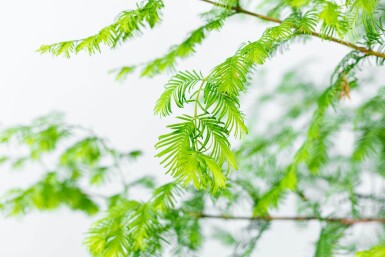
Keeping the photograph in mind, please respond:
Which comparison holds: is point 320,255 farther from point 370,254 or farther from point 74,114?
point 74,114

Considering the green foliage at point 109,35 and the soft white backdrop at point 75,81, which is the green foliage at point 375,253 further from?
the soft white backdrop at point 75,81

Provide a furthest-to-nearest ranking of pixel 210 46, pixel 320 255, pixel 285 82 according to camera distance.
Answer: pixel 210 46 < pixel 285 82 < pixel 320 255

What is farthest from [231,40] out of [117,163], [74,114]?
[117,163]

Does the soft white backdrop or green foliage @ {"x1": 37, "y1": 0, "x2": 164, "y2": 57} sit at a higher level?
the soft white backdrop

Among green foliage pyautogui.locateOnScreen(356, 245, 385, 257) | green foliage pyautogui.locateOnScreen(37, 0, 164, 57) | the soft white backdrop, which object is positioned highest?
the soft white backdrop

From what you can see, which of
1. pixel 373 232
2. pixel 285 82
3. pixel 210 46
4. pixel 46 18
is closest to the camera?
pixel 373 232

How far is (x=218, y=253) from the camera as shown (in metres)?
2.32

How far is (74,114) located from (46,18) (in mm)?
440

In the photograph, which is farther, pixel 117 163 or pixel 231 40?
pixel 231 40

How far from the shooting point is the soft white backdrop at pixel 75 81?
214 cm

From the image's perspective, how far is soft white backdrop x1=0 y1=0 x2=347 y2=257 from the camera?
214cm

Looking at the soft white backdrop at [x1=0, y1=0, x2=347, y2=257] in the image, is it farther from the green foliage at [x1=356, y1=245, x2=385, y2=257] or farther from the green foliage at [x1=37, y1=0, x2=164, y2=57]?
the green foliage at [x1=356, y1=245, x2=385, y2=257]

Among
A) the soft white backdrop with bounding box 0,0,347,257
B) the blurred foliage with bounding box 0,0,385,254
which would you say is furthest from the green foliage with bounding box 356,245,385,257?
the soft white backdrop with bounding box 0,0,347,257

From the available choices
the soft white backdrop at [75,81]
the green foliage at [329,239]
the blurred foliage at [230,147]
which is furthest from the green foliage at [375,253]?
the soft white backdrop at [75,81]
